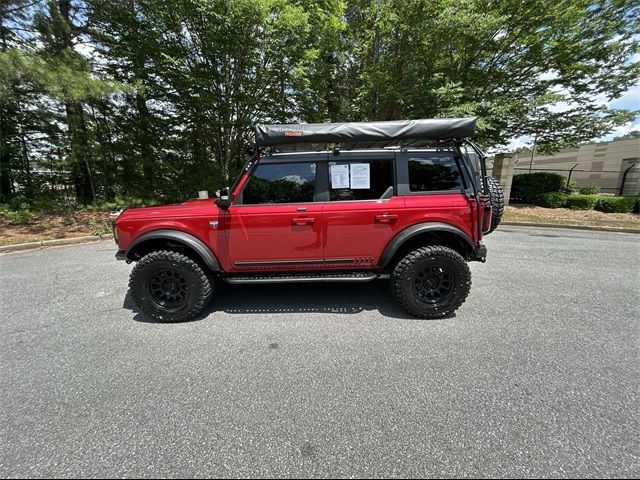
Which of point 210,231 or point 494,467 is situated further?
point 210,231

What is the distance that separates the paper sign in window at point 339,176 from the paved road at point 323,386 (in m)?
1.42

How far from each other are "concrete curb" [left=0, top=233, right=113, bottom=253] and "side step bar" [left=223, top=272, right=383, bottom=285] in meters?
5.65

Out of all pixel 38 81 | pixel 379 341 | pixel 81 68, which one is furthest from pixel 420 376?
pixel 81 68

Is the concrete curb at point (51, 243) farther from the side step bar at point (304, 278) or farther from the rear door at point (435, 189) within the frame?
the rear door at point (435, 189)

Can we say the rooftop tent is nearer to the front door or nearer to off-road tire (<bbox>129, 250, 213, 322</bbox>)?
the front door

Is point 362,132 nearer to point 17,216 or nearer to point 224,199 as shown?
point 224,199

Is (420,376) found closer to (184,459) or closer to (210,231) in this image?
(184,459)

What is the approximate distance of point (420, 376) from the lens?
2135 mm

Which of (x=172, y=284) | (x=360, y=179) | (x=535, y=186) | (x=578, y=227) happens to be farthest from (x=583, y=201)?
(x=172, y=284)

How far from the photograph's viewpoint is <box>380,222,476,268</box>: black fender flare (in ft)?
9.62

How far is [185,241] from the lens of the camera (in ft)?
9.60

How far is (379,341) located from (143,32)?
35.0 feet

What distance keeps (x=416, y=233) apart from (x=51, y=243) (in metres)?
7.83

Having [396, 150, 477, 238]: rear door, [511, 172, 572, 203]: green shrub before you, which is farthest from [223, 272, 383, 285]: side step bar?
[511, 172, 572, 203]: green shrub
